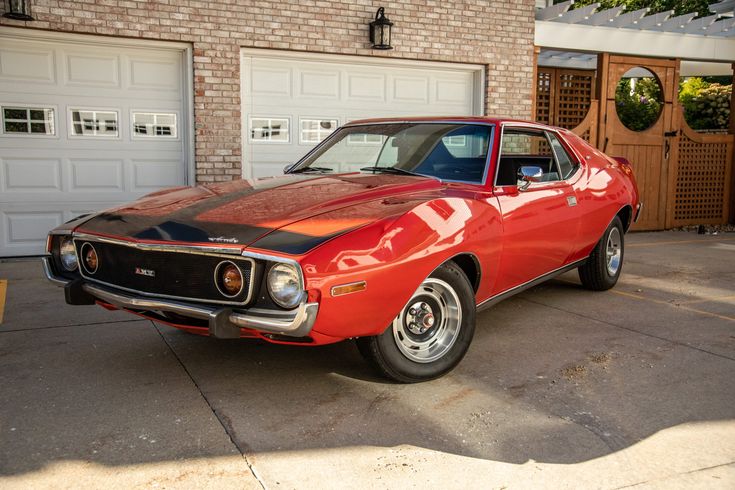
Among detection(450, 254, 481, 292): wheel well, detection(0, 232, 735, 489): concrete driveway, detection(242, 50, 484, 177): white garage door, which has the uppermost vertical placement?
detection(242, 50, 484, 177): white garage door

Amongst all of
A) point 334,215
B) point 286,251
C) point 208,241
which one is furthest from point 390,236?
point 208,241

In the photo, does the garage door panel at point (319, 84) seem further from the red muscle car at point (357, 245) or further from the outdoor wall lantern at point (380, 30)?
the red muscle car at point (357, 245)

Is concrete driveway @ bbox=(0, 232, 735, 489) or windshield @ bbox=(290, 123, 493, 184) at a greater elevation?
windshield @ bbox=(290, 123, 493, 184)

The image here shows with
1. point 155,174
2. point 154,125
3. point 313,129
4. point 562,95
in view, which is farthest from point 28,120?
point 562,95

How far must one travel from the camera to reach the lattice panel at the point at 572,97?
37.8ft

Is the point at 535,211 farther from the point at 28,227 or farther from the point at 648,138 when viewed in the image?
the point at 648,138

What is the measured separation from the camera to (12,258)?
25.2 ft

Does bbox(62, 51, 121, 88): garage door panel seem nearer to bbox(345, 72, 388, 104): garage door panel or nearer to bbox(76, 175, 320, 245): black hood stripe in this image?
bbox(345, 72, 388, 104): garage door panel

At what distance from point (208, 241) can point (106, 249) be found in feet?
2.49

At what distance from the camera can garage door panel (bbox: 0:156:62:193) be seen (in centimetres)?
758

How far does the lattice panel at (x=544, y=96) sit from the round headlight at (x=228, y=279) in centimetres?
915

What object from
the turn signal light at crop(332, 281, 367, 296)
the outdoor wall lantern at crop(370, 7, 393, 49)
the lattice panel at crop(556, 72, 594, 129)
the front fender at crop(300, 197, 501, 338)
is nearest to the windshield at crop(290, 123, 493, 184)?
the front fender at crop(300, 197, 501, 338)

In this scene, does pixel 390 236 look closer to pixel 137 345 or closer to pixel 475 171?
pixel 475 171

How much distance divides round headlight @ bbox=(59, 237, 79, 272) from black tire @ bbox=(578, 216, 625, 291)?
13.1 feet
